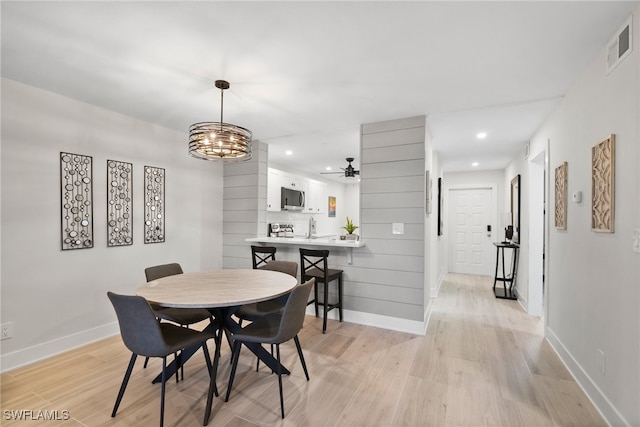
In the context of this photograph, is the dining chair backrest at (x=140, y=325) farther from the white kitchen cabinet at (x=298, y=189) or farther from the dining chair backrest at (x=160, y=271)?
the white kitchen cabinet at (x=298, y=189)

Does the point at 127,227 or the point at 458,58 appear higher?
the point at 458,58

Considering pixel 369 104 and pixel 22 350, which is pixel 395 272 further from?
pixel 22 350

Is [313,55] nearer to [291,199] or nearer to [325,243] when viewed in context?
[325,243]

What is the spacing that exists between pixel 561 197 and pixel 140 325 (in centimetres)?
351

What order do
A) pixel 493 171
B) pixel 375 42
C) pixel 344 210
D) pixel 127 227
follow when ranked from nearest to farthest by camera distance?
1. pixel 375 42
2. pixel 127 227
3. pixel 493 171
4. pixel 344 210

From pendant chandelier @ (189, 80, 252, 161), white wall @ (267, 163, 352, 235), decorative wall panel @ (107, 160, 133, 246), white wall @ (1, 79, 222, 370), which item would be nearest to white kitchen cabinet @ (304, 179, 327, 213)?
white wall @ (267, 163, 352, 235)

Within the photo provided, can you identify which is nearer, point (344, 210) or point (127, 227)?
point (127, 227)

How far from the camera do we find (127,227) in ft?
11.0

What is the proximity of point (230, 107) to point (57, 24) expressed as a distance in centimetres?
150

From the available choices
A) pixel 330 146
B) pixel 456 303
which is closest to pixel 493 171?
pixel 456 303

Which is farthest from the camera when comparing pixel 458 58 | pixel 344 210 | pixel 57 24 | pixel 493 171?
pixel 344 210

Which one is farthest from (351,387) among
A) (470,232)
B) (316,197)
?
(470,232)

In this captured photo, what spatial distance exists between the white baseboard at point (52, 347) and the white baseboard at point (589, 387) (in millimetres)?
4321

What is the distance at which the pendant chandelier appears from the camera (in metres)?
2.38
